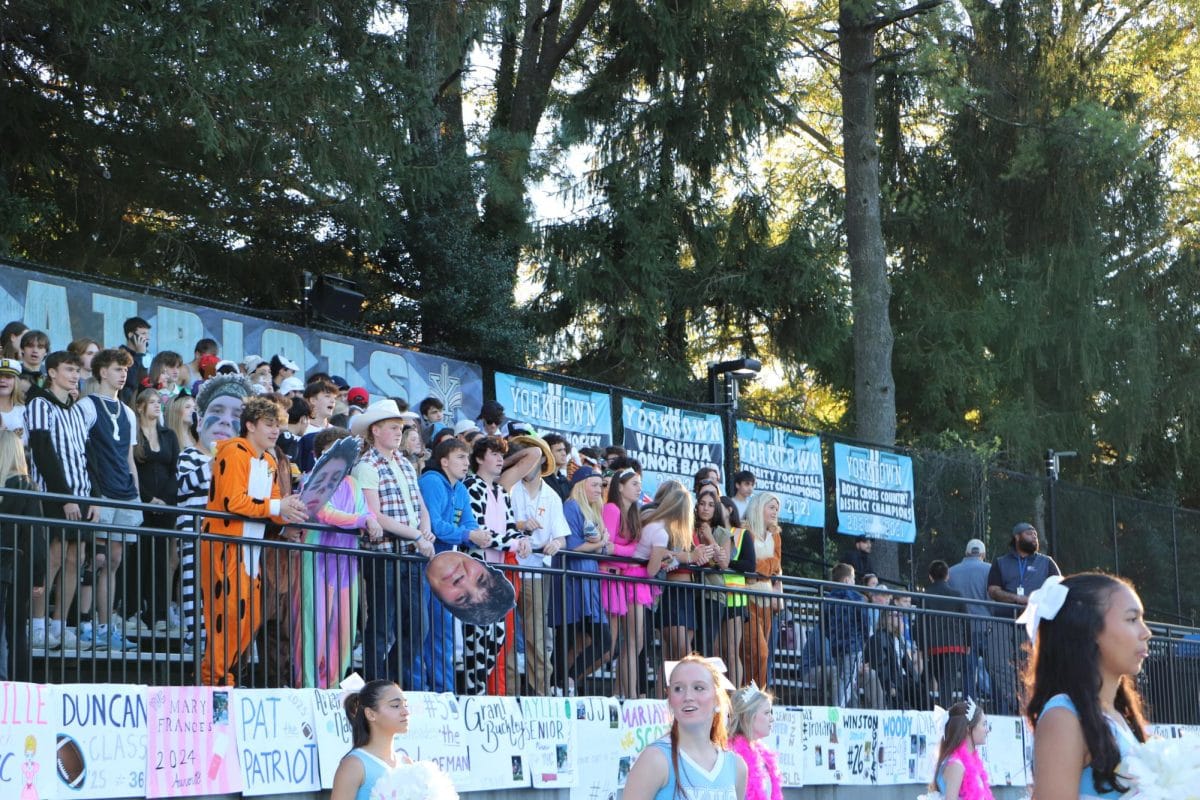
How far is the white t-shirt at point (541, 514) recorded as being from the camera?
1148 cm

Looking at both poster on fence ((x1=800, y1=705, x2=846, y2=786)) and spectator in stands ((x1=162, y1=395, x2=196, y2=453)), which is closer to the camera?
spectator in stands ((x1=162, y1=395, x2=196, y2=453))

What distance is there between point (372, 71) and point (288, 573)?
30.2ft

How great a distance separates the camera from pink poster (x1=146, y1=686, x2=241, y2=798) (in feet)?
27.1

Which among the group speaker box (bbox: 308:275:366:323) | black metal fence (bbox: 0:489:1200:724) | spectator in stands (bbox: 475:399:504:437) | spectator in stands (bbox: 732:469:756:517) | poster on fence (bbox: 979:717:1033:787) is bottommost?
poster on fence (bbox: 979:717:1033:787)

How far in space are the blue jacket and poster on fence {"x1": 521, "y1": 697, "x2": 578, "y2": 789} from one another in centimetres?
116

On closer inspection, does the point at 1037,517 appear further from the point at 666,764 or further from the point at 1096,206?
the point at 666,764

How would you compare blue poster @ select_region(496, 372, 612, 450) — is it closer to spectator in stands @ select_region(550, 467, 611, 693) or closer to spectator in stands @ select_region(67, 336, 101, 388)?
spectator in stands @ select_region(550, 467, 611, 693)

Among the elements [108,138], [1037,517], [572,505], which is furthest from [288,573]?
[1037,517]

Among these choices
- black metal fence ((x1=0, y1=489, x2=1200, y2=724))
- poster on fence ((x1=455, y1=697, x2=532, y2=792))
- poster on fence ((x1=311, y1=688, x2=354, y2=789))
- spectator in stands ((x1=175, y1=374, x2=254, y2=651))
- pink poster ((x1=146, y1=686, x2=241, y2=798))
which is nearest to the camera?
pink poster ((x1=146, y1=686, x2=241, y2=798))

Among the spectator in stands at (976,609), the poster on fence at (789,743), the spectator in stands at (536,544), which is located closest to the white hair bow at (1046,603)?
the spectator in stands at (536,544)

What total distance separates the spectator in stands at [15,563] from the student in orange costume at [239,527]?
93 cm

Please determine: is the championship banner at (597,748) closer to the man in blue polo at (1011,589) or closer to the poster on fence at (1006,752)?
the poster on fence at (1006,752)

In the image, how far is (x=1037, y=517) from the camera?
2517cm

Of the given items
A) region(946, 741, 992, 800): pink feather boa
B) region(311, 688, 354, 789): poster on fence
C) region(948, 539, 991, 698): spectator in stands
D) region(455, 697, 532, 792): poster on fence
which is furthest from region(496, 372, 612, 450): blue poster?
region(311, 688, 354, 789): poster on fence
